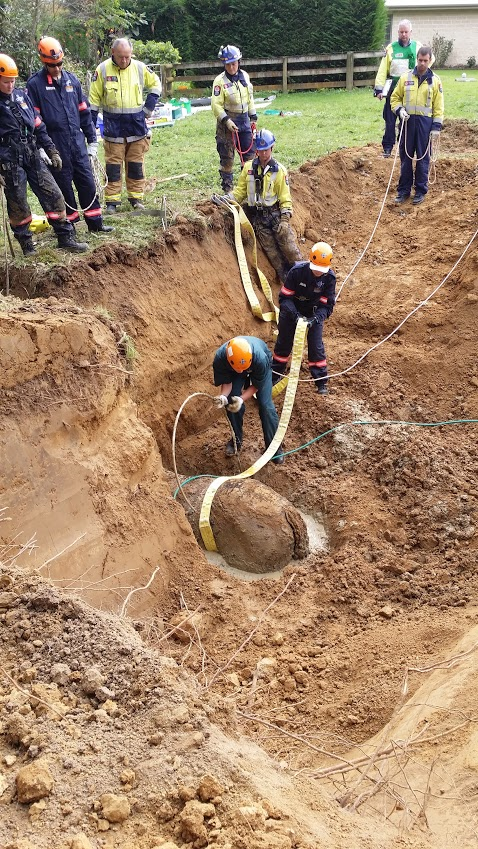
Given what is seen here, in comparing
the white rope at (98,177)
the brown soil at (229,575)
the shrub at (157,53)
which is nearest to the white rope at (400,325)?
the brown soil at (229,575)

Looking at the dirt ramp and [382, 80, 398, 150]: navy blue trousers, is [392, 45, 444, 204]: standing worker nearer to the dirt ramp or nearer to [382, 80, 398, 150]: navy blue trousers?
[382, 80, 398, 150]: navy blue trousers

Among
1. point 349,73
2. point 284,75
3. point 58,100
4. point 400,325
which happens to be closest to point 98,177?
point 58,100

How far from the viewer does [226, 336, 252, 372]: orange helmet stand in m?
6.94

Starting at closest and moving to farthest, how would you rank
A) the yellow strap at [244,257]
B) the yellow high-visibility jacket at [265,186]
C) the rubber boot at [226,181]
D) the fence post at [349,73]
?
the yellow high-visibility jacket at [265,186] → the yellow strap at [244,257] → the rubber boot at [226,181] → the fence post at [349,73]

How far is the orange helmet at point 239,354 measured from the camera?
6941 millimetres

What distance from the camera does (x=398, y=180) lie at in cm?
1240

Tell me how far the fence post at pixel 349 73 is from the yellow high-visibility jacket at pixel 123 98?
1407cm

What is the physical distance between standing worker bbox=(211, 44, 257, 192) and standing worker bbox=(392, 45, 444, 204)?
249 cm

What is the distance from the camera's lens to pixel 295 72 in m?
21.3

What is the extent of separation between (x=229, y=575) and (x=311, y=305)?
11.4 feet

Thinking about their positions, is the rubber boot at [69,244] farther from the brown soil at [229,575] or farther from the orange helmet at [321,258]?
the orange helmet at [321,258]

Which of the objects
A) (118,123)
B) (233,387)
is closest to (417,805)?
(233,387)

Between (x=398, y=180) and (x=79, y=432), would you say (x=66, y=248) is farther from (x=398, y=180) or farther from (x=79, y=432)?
(x=398, y=180)

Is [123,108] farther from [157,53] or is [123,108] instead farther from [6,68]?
[157,53]
